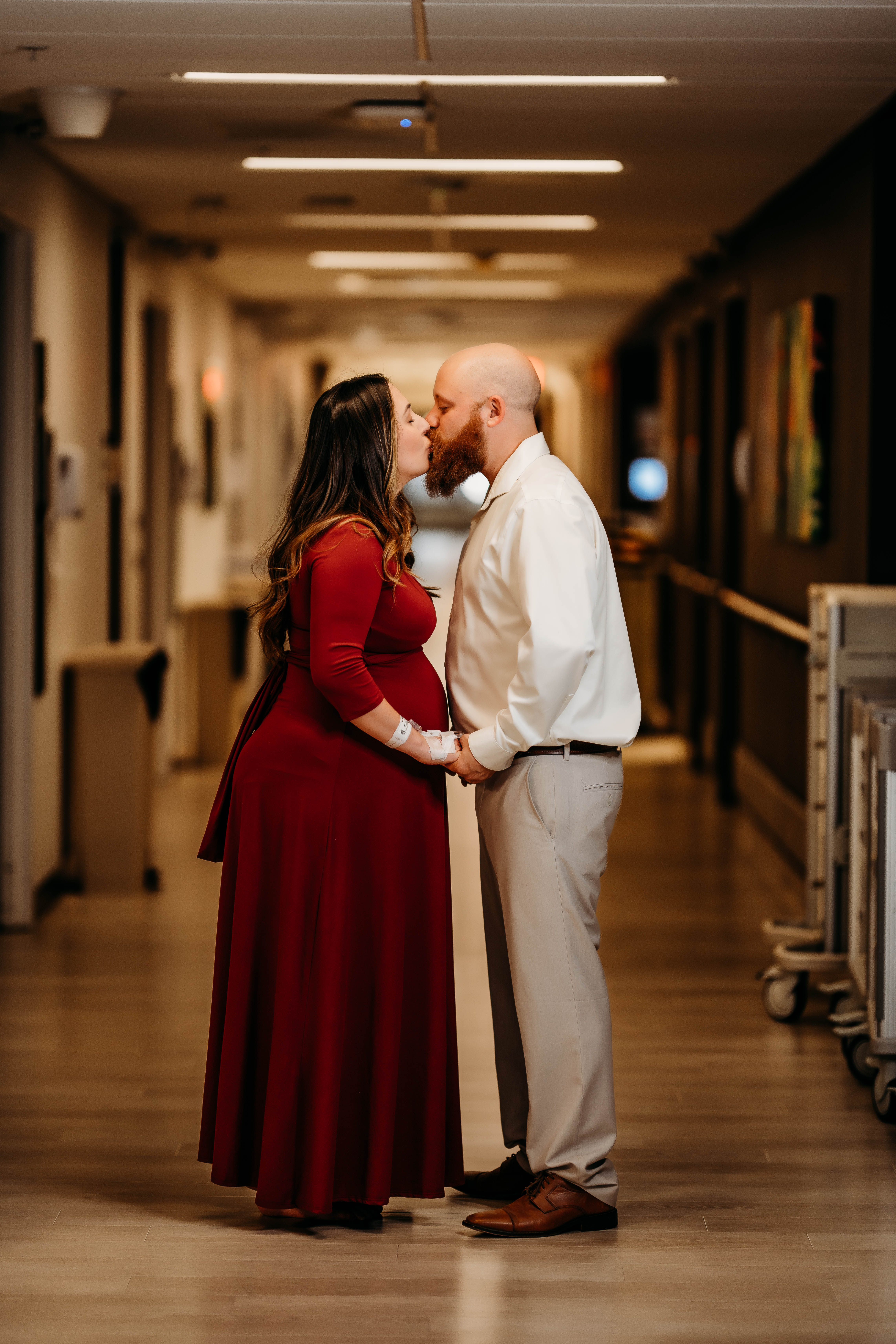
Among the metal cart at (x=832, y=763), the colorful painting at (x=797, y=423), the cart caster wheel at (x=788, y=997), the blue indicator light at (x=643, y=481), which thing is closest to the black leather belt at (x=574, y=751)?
the metal cart at (x=832, y=763)

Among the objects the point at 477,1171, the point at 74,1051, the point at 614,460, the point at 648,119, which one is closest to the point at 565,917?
the point at 477,1171

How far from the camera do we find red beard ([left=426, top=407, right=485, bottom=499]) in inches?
123

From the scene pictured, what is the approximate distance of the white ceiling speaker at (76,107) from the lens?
4605 millimetres

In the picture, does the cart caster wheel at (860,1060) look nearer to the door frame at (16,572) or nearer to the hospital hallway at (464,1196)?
the hospital hallway at (464,1196)

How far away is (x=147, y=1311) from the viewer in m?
2.80

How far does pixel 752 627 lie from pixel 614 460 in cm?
790

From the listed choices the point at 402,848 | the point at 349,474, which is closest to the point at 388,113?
A: the point at 349,474

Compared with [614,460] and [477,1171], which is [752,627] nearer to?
[477,1171]

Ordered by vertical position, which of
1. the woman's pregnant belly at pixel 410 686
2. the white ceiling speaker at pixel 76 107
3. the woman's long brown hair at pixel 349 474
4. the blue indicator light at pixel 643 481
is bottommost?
the woman's pregnant belly at pixel 410 686

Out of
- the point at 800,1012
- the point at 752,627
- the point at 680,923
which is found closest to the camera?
the point at 800,1012

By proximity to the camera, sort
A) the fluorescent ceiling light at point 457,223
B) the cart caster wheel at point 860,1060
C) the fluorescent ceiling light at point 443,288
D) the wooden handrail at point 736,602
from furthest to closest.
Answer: the fluorescent ceiling light at point 443,288, the fluorescent ceiling light at point 457,223, the wooden handrail at point 736,602, the cart caster wheel at point 860,1060

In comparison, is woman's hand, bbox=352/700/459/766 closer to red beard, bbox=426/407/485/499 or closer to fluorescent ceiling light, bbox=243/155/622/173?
red beard, bbox=426/407/485/499

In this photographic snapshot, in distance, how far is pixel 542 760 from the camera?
305 centimetres

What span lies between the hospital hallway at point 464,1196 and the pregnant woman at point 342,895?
213 mm
